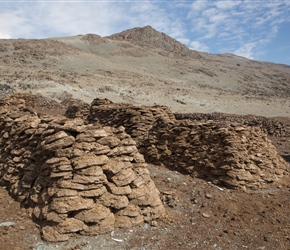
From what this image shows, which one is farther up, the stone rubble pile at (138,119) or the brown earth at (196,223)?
the stone rubble pile at (138,119)

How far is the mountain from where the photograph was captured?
31.4m

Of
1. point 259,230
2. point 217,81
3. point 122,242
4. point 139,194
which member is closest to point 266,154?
point 259,230

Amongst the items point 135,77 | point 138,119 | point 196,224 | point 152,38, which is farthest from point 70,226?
point 152,38

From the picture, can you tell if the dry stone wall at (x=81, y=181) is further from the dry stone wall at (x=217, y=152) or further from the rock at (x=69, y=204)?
the dry stone wall at (x=217, y=152)

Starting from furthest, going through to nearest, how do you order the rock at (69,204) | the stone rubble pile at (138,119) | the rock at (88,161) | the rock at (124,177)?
1. the stone rubble pile at (138,119)
2. the rock at (124,177)
3. the rock at (88,161)
4. the rock at (69,204)

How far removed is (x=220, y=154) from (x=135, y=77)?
44.2 metres

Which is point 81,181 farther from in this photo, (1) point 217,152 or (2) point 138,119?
(2) point 138,119

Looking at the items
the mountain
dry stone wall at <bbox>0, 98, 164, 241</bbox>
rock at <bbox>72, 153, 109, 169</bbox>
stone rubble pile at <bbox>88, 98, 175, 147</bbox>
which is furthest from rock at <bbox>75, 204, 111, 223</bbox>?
the mountain

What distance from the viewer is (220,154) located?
741 centimetres

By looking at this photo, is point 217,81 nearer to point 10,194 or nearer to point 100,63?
point 100,63

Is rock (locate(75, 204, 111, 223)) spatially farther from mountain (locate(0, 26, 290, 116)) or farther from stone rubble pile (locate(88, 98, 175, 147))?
mountain (locate(0, 26, 290, 116))

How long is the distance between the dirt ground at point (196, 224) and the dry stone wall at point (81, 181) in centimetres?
18

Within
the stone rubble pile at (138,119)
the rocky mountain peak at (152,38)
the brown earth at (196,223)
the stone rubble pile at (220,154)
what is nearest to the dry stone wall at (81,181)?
the brown earth at (196,223)

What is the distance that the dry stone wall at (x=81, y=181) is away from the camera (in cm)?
470
